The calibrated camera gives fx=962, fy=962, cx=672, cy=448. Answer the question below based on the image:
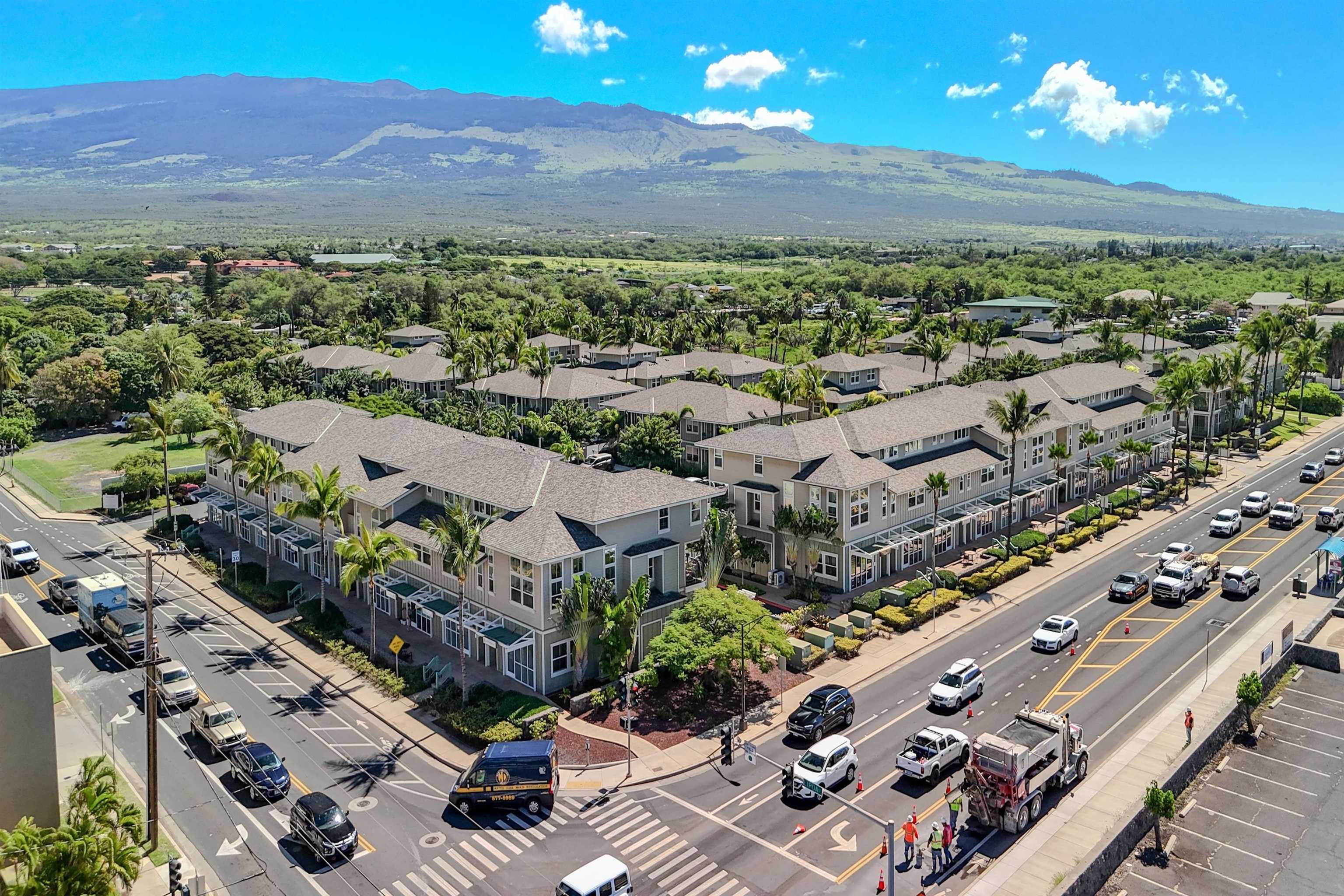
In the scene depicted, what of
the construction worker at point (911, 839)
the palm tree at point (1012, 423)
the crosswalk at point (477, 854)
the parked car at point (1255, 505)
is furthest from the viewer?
the parked car at point (1255, 505)

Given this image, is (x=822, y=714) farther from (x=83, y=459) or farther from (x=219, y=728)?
(x=83, y=459)

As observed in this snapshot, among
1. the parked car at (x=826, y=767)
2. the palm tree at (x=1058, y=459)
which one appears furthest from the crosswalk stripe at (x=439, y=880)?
the palm tree at (x=1058, y=459)

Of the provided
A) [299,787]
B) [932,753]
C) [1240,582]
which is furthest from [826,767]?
[1240,582]

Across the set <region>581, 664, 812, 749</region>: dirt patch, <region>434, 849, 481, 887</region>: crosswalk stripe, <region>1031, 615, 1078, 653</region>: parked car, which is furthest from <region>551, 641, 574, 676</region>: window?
<region>1031, 615, 1078, 653</region>: parked car

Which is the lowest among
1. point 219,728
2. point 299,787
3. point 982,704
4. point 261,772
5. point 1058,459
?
point 299,787

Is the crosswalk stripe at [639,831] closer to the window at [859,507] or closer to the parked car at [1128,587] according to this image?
the window at [859,507]

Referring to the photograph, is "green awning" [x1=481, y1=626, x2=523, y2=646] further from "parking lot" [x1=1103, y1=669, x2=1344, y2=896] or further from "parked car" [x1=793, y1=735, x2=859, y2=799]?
"parking lot" [x1=1103, y1=669, x2=1344, y2=896]
